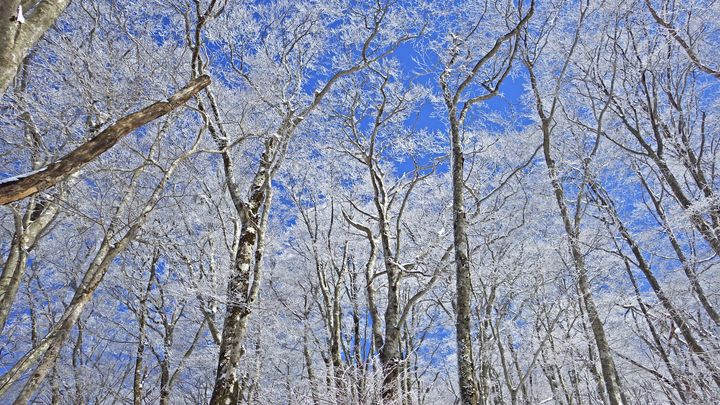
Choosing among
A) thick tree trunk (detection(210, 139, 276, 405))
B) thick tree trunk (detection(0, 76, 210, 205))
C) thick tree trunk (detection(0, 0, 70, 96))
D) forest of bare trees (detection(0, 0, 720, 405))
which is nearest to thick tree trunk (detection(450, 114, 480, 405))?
forest of bare trees (detection(0, 0, 720, 405))

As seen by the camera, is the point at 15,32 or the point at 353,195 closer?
the point at 15,32

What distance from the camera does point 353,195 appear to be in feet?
39.3

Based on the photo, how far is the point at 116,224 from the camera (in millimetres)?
5844

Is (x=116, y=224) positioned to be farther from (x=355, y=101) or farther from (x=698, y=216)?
(x=698, y=216)

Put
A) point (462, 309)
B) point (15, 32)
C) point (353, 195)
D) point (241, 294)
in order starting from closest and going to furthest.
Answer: point (15, 32) → point (462, 309) → point (241, 294) → point (353, 195)

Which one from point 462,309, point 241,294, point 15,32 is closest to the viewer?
point 15,32

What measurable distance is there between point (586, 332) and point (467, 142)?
5539 millimetres

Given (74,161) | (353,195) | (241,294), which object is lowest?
(74,161)

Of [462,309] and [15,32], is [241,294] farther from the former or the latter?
[15,32]

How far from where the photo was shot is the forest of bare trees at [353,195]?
19.3 ft

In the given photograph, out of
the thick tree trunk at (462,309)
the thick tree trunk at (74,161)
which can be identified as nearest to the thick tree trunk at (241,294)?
the thick tree trunk at (462,309)

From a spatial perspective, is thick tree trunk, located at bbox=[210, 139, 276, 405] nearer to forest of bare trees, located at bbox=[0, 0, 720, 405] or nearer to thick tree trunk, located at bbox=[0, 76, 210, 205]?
forest of bare trees, located at bbox=[0, 0, 720, 405]

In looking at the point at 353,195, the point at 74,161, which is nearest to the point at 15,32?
the point at 74,161

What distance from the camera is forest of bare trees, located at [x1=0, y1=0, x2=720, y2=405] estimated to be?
19.3 ft
